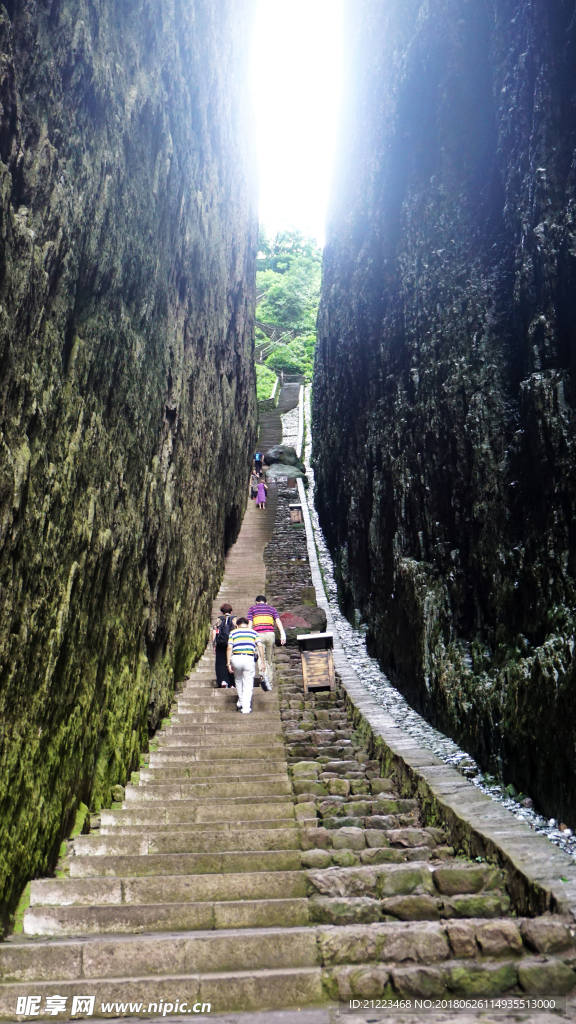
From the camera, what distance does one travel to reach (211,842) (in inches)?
203

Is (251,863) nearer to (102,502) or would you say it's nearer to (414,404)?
(102,502)

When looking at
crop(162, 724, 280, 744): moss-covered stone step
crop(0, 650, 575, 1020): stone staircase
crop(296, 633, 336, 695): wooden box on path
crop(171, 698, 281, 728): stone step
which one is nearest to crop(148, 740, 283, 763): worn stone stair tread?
crop(162, 724, 280, 744): moss-covered stone step

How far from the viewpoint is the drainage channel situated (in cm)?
565

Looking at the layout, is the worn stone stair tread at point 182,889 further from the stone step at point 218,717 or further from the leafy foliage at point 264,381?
the leafy foliage at point 264,381

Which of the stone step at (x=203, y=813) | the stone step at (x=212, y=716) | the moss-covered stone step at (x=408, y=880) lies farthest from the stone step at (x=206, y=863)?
the stone step at (x=212, y=716)

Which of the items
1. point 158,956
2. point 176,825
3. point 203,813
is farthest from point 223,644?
point 158,956

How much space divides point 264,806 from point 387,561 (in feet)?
24.9

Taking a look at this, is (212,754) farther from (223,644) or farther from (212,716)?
(223,644)

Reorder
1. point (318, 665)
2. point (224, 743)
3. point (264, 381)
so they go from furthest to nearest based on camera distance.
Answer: point (264, 381)
point (318, 665)
point (224, 743)

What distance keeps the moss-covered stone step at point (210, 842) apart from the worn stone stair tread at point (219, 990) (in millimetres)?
1660

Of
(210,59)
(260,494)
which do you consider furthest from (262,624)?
(260,494)

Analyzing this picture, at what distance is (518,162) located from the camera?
768 cm

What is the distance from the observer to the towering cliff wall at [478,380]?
6371 mm

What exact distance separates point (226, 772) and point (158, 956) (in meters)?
3.46
